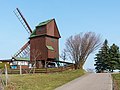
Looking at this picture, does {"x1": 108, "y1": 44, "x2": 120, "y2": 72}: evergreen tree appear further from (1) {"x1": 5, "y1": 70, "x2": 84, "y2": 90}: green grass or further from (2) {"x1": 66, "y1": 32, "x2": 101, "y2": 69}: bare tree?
(1) {"x1": 5, "y1": 70, "x2": 84, "y2": 90}: green grass

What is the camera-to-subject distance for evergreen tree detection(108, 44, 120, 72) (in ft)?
186

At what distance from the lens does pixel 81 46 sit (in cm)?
4950

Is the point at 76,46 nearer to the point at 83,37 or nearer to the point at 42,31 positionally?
the point at 83,37

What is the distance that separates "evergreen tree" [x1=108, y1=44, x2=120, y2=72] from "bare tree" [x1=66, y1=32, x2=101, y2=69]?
26.8 ft

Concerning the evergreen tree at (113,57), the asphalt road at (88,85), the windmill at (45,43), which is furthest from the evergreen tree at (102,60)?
the asphalt road at (88,85)

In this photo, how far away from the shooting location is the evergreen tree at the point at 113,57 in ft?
186

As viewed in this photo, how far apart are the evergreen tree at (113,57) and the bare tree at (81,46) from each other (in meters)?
8.18

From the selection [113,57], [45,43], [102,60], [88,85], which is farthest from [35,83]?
[113,57]

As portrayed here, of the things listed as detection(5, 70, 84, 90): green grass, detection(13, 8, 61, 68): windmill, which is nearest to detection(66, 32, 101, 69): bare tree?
detection(13, 8, 61, 68): windmill

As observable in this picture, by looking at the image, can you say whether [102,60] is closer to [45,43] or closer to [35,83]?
[45,43]

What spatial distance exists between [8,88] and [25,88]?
3.38 feet

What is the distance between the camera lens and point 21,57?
57.0 m

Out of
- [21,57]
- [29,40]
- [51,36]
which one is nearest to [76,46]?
[51,36]

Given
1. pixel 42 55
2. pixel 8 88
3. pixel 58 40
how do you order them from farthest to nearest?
pixel 58 40 < pixel 42 55 < pixel 8 88
